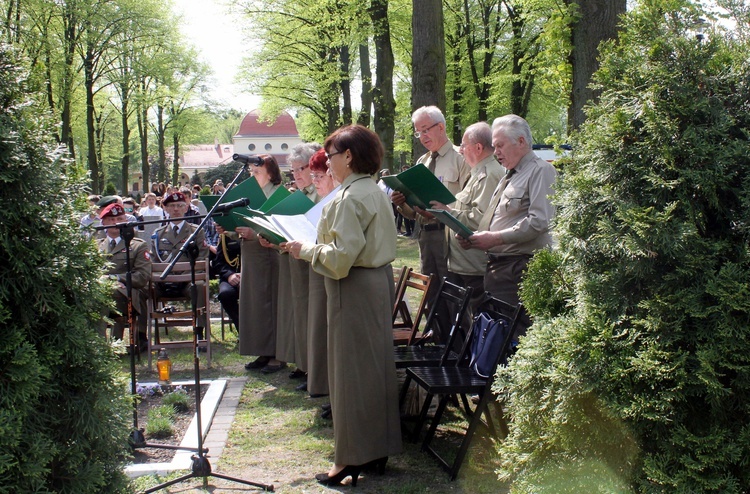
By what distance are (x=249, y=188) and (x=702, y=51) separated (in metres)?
4.63

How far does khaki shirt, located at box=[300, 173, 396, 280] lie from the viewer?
4105 millimetres

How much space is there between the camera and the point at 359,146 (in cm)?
431

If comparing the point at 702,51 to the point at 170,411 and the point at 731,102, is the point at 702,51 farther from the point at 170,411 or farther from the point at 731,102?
the point at 170,411

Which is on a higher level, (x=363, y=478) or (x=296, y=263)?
(x=296, y=263)

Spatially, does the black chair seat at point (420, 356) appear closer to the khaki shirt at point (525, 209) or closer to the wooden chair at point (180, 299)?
the khaki shirt at point (525, 209)

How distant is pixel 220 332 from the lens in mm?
9711

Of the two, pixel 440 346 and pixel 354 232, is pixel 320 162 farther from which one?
pixel 354 232

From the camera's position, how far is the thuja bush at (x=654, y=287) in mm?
2398

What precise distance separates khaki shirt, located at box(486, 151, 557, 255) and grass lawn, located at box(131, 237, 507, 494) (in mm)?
1426

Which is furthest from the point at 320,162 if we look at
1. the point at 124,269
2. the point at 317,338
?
the point at 124,269

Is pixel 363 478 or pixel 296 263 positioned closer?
pixel 363 478

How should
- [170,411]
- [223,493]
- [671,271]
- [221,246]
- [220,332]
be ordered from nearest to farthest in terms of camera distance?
[671,271] → [223,493] → [170,411] → [221,246] → [220,332]

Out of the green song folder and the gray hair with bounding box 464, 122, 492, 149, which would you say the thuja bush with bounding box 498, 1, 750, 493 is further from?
the gray hair with bounding box 464, 122, 492, 149

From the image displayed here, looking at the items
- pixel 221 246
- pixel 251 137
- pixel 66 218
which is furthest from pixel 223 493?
pixel 251 137
